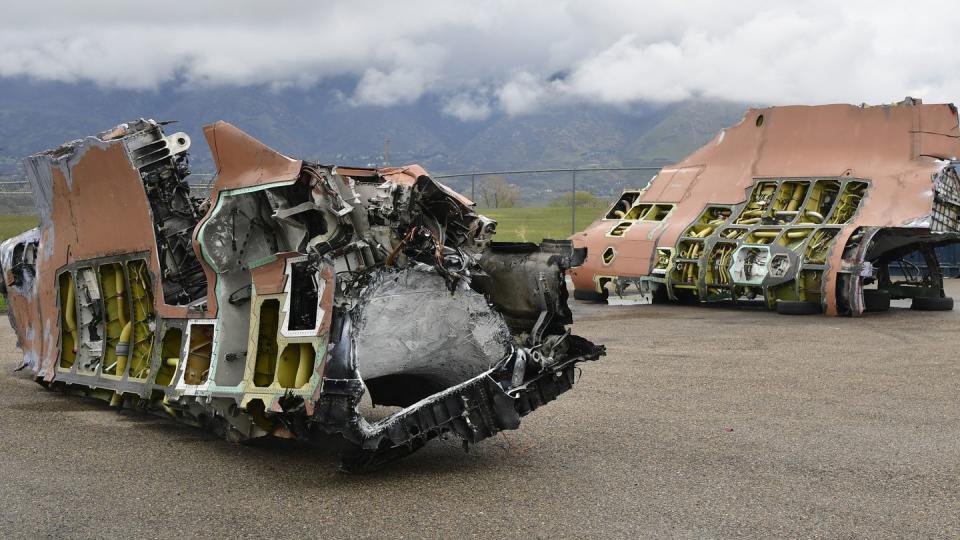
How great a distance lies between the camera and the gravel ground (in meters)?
6.61

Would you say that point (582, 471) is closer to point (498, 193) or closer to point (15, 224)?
point (15, 224)

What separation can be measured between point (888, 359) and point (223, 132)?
30.1ft

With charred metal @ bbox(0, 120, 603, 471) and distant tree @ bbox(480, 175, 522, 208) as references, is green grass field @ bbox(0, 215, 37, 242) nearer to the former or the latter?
distant tree @ bbox(480, 175, 522, 208)

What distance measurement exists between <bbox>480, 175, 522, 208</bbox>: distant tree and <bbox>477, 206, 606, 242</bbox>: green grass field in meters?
2.27

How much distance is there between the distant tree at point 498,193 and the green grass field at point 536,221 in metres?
2.27

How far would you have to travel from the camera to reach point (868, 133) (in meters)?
19.5

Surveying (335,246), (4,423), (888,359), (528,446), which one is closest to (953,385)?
(888,359)

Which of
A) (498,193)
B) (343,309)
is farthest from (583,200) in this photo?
(343,309)

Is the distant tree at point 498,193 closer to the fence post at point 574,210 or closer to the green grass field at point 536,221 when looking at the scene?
the green grass field at point 536,221

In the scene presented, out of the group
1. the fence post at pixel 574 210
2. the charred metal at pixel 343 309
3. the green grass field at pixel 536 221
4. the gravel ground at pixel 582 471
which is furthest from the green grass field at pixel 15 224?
the charred metal at pixel 343 309

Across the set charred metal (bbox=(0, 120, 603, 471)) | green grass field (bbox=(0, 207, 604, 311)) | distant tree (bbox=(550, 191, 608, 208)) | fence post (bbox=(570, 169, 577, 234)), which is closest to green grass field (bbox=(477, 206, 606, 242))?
green grass field (bbox=(0, 207, 604, 311))

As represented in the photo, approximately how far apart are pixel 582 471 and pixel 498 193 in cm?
3002

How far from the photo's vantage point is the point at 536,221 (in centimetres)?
3259

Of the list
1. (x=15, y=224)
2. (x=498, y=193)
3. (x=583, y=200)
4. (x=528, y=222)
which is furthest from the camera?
(x=498, y=193)
